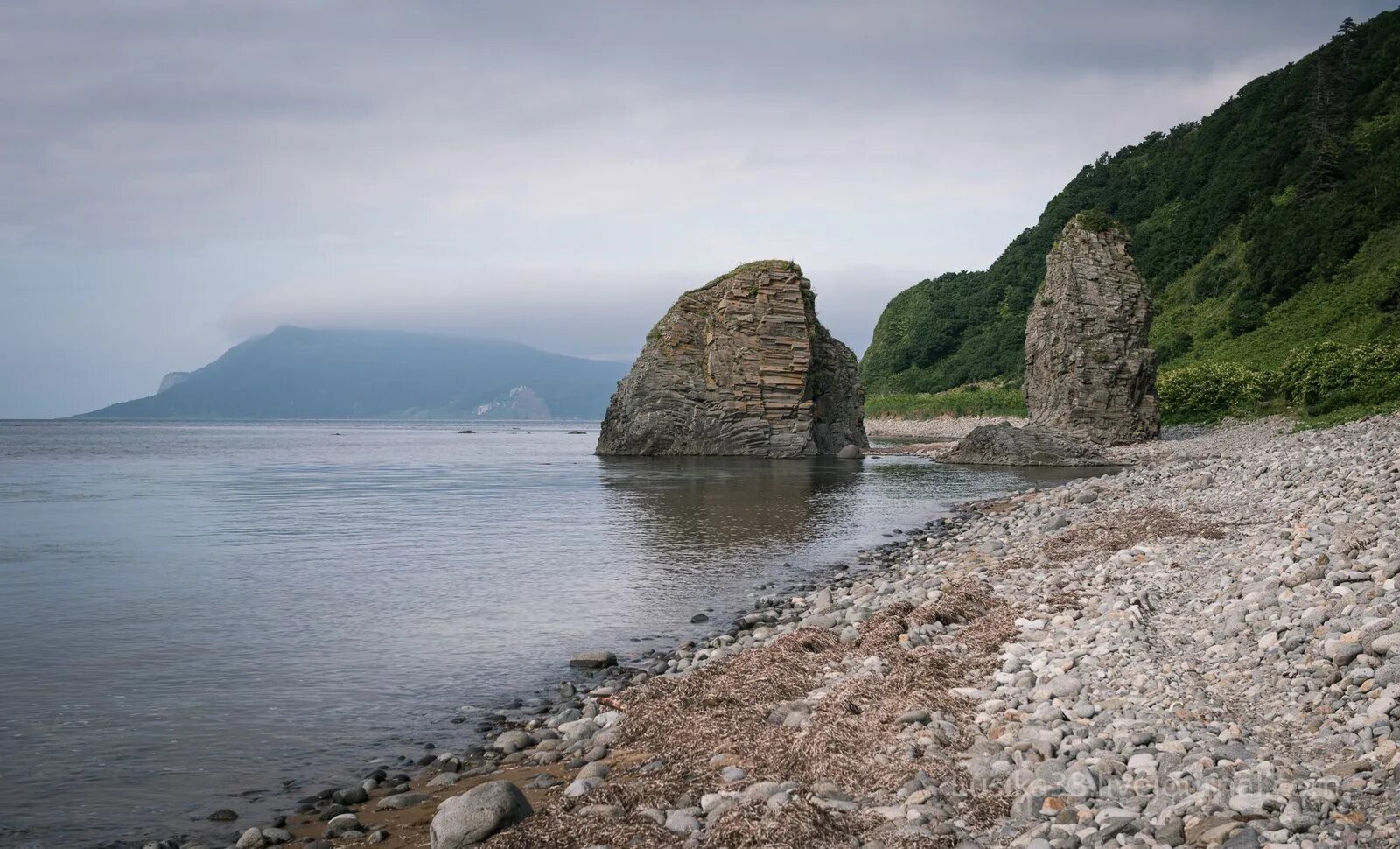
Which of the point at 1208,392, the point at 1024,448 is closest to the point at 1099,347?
the point at 1024,448

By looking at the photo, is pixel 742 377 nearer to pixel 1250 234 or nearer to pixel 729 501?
pixel 729 501

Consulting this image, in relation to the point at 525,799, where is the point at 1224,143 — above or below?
above

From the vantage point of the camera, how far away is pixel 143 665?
43.7 ft

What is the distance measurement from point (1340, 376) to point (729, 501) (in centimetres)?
3579

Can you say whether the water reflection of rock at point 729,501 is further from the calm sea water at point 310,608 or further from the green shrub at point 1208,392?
the green shrub at point 1208,392

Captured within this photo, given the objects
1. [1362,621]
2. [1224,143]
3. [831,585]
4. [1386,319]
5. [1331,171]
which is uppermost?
[1224,143]

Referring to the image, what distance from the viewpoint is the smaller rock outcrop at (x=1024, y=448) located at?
51219 mm

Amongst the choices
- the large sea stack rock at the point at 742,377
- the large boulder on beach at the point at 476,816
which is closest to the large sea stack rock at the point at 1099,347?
the large sea stack rock at the point at 742,377

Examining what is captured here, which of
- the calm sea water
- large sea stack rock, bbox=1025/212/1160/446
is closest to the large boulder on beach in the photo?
the calm sea water

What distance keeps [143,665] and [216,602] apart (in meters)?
4.48

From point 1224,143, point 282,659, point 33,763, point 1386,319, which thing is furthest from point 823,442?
point 1224,143

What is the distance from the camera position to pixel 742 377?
61938 mm

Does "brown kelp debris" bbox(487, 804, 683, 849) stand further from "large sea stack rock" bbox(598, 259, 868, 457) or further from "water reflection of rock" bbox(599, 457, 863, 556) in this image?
"large sea stack rock" bbox(598, 259, 868, 457)

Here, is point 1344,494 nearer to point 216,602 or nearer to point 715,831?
point 715,831
